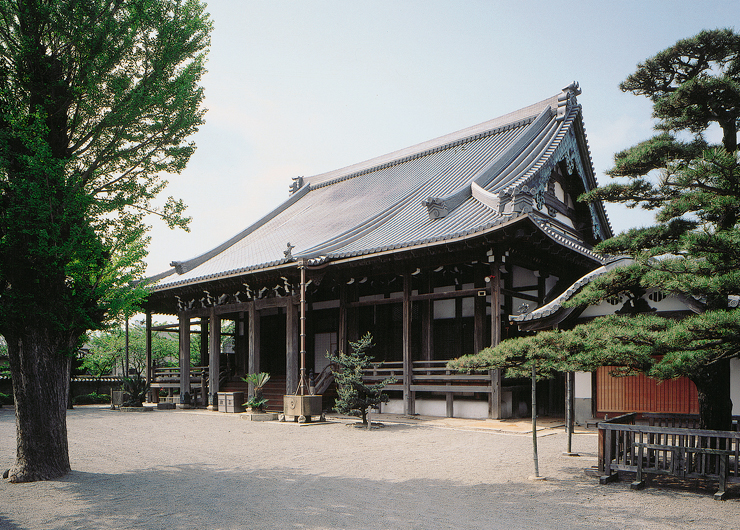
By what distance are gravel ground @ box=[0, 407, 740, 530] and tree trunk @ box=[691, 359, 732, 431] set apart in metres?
0.93

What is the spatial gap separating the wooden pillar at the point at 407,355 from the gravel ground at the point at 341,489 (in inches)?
126

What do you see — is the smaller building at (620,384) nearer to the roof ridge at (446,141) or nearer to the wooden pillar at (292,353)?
the wooden pillar at (292,353)

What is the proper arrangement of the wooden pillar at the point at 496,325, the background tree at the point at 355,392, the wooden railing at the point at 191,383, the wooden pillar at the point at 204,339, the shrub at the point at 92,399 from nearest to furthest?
the background tree at the point at 355,392 < the wooden pillar at the point at 496,325 < the wooden railing at the point at 191,383 < the wooden pillar at the point at 204,339 < the shrub at the point at 92,399

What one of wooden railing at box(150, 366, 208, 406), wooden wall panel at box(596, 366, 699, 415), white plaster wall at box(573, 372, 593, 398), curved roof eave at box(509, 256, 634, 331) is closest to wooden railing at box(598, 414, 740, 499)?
curved roof eave at box(509, 256, 634, 331)

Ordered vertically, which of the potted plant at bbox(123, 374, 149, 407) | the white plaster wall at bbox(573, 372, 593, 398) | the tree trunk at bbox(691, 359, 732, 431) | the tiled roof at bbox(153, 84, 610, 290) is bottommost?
the potted plant at bbox(123, 374, 149, 407)

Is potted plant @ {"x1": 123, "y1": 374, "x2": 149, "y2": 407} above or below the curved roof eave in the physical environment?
below

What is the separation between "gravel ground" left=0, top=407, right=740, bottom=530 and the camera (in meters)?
5.57

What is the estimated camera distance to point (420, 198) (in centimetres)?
1884

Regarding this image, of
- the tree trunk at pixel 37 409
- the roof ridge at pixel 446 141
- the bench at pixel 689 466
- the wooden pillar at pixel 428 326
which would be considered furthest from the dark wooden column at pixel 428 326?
the tree trunk at pixel 37 409

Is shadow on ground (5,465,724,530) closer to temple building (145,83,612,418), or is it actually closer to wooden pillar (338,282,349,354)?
temple building (145,83,612,418)

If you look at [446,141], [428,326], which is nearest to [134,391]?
[428,326]

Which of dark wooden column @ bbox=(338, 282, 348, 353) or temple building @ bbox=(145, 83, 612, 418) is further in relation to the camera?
dark wooden column @ bbox=(338, 282, 348, 353)

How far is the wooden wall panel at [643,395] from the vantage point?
37.9 feet

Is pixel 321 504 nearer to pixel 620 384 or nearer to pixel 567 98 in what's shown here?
pixel 620 384
